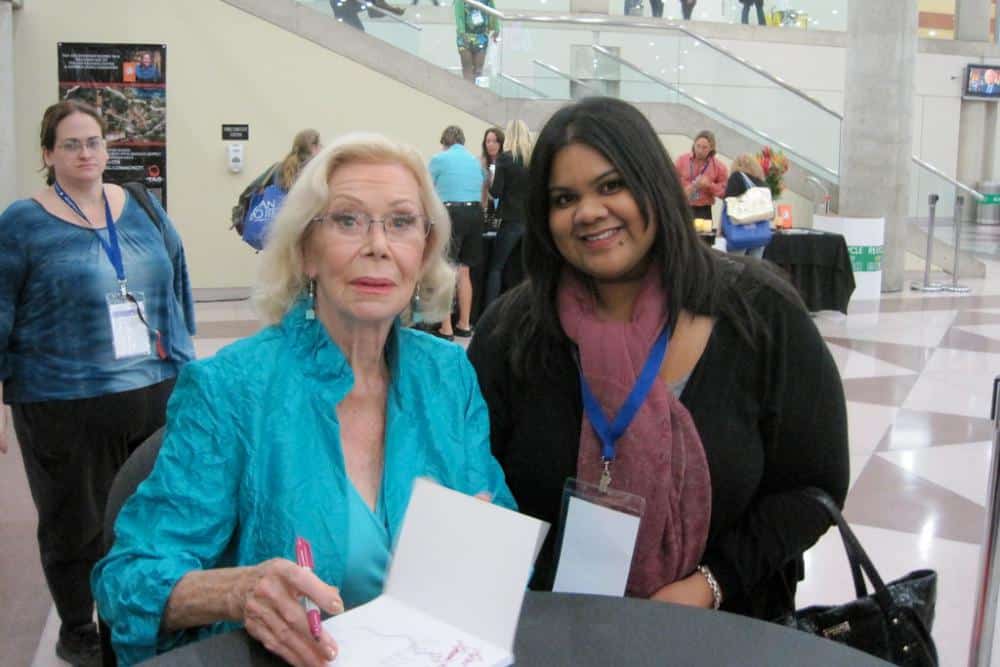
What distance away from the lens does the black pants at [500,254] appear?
26.5ft

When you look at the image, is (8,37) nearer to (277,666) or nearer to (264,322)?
(264,322)

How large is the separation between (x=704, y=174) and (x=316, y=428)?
8.11 meters

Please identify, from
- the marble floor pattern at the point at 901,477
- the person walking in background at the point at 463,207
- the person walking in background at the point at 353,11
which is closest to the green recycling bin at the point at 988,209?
the marble floor pattern at the point at 901,477

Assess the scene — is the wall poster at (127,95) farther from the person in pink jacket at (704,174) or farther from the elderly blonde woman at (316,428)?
the elderly blonde woman at (316,428)

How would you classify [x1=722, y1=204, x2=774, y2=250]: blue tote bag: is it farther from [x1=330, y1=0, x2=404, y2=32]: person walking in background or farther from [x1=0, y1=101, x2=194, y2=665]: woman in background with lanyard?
[x1=0, y1=101, x2=194, y2=665]: woman in background with lanyard

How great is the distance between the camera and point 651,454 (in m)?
1.76

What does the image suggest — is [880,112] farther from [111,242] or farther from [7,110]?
[111,242]

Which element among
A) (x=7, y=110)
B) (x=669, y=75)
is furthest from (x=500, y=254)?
(x=669, y=75)

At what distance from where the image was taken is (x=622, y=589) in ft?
5.37

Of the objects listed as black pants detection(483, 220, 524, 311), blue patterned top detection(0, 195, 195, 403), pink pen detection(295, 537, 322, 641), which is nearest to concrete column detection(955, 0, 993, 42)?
black pants detection(483, 220, 524, 311)

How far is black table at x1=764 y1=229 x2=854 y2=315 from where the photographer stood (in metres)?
8.99

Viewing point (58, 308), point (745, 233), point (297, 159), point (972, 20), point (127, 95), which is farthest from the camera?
point (972, 20)

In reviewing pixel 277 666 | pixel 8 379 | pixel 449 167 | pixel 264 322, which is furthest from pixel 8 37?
pixel 277 666

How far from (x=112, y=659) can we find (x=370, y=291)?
69 cm
